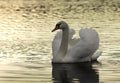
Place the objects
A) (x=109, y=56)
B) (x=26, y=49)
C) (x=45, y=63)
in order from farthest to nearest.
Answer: (x=26, y=49) → (x=109, y=56) → (x=45, y=63)

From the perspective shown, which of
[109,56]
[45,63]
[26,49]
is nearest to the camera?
[45,63]

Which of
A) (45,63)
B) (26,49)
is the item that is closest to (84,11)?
(26,49)

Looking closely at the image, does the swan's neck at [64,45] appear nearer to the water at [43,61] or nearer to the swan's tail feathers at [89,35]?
the water at [43,61]

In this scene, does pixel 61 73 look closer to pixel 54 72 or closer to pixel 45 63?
pixel 54 72

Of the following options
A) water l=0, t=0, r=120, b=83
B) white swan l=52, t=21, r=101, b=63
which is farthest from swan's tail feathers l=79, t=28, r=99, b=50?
water l=0, t=0, r=120, b=83

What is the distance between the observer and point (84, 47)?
21172 mm

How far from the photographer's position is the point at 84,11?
51781 mm

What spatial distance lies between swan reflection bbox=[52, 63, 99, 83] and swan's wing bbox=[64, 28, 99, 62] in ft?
1.13

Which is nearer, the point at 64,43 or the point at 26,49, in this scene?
the point at 64,43

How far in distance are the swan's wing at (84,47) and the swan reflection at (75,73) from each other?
13.5 inches

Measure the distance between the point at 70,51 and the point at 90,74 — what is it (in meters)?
3.07

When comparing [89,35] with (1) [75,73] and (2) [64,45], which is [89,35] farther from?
(1) [75,73]

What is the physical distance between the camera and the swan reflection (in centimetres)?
1728

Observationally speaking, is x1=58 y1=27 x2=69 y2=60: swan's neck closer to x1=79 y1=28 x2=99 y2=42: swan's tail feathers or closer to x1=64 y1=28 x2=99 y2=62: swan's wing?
x1=64 y1=28 x2=99 y2=62: swan's wing
